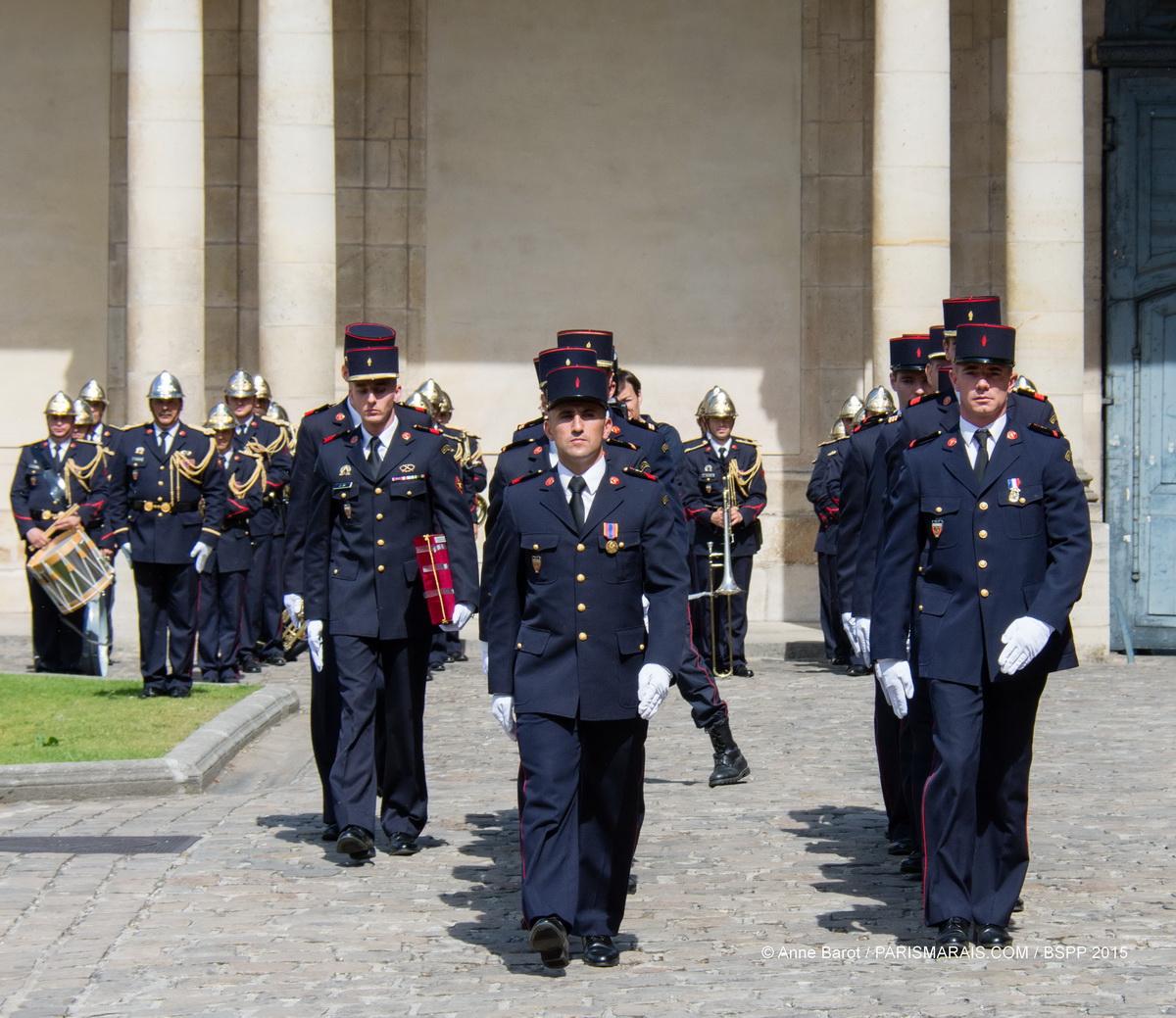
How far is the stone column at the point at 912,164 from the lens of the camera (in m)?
16.5

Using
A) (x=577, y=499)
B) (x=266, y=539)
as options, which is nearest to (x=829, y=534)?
(x=266, y=539)

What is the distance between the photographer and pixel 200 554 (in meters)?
13.0

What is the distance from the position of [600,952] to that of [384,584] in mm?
2354

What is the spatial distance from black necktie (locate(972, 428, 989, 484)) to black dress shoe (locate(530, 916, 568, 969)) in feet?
6.83

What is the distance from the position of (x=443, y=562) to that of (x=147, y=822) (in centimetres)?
185

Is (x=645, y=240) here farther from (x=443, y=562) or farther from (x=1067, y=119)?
(x=443, y=562)

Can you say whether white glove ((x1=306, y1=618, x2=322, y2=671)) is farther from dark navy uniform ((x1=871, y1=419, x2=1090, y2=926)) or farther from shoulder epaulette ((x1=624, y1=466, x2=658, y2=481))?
dark navy uniform ((x1=871, y1=419, x2=1090, y2=926))

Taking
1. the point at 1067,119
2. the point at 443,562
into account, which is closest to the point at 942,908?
the point at 443,562

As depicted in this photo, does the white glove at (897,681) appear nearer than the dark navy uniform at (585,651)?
No

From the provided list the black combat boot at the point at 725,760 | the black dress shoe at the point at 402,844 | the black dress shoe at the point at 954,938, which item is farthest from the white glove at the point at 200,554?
the black dress shoe at the point at 954,938

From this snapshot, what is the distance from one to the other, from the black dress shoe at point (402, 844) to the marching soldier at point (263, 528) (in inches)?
284

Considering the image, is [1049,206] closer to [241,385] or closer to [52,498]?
[241,385]

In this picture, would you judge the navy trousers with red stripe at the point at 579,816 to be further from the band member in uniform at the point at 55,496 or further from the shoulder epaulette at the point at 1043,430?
the band member in uniform at the point at 55,496

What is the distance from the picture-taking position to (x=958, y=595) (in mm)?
6617
